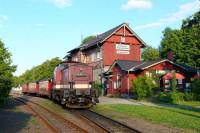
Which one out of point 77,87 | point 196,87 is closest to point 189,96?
point 196,87

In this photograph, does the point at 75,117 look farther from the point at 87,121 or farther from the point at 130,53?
the point at 130,53

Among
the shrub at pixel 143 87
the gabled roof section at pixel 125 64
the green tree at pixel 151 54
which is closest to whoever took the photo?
the shrub at pixel 143 87

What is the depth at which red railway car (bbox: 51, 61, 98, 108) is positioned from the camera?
26344mm

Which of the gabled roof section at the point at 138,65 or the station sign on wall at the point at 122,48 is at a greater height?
the station sign on wall at the point at 122,48

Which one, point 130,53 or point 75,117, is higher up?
point 130,53

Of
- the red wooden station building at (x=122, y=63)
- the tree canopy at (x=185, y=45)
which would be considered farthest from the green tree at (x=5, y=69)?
the tree canopy at (x=185, y=45)

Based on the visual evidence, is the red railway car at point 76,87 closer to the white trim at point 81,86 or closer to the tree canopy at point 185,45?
the white trim at point 81,86

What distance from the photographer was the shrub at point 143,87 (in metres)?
34.2

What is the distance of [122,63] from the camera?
44219 mm

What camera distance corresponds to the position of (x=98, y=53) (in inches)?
2024

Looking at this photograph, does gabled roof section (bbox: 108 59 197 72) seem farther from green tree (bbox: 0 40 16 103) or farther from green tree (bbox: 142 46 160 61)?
green tree (bbox: 142 46 160 61)

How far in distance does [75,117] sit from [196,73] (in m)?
24.3

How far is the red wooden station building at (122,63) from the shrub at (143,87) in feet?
14.5

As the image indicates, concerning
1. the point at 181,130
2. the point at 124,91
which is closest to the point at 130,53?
the point at 124,91
